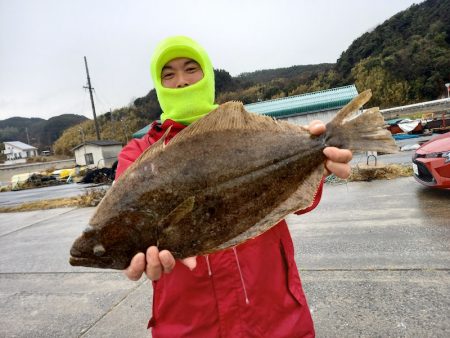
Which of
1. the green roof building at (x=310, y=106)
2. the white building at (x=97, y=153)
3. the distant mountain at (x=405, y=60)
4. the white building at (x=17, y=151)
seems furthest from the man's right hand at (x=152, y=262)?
the white building at (x=17, y=151)

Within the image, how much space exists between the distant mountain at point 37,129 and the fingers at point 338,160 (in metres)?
121

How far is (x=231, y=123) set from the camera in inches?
65.8

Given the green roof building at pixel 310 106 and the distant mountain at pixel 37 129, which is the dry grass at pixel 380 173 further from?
the distant mountain at pixel 37 129

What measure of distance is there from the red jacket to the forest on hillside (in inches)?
2036

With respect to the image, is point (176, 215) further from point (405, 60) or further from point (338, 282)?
point (405, 60)

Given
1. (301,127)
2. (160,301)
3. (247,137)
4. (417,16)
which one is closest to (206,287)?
(160,301)

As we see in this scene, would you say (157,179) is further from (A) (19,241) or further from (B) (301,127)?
(A) (19,241)

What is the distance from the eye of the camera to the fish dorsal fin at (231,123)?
1.59m

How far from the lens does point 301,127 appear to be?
180 centimetres

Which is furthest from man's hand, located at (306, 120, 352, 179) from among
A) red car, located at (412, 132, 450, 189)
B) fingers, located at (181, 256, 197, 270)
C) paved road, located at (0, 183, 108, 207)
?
paved road, located at (0, 183, 108, 207)

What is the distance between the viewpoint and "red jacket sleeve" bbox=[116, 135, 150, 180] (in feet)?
6.20

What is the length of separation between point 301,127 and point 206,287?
977 millimetres

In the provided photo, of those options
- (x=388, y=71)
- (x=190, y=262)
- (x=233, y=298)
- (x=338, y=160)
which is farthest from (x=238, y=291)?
(x=388, y=71)

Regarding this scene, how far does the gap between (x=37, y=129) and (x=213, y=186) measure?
520 feet
